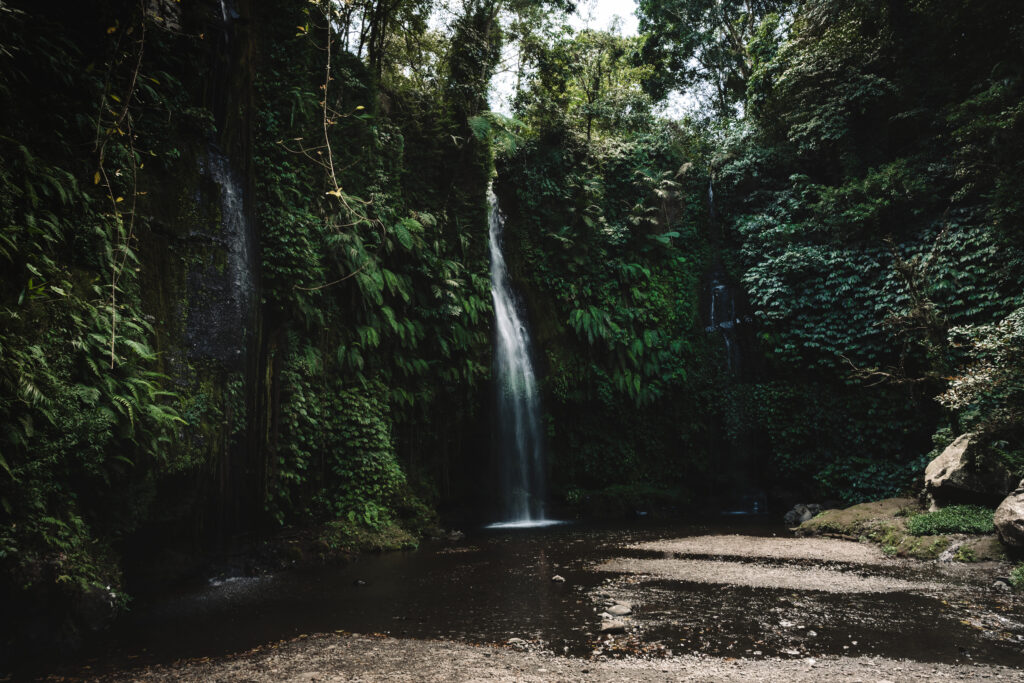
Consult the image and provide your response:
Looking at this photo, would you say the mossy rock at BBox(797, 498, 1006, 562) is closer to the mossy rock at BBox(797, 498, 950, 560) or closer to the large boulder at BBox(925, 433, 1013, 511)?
the mossy rock at BBox(797, 498, 950, 560)

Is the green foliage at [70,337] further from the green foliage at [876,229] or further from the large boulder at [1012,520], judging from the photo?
the green foliage at [876,229]

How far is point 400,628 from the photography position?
15.4 feet

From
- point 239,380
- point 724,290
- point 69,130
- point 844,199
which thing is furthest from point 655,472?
point 69,130

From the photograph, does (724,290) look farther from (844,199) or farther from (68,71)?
(68,71)

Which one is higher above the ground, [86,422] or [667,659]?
[86,422]

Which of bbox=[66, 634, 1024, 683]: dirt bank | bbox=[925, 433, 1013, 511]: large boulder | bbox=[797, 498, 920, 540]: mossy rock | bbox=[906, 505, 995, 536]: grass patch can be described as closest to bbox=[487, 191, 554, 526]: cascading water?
bbox=[797, 498, 920, 540]: mossy rock

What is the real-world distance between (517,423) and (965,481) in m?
8.13

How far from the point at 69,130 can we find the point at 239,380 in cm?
342

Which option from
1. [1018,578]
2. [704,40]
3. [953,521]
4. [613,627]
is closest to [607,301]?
[953,521]

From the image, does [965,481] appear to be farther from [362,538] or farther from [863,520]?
[362,538]

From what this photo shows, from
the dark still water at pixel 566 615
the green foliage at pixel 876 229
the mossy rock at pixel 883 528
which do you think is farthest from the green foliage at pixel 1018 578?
the green foliage at pixel 876 229

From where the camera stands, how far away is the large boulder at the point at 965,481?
811 cm

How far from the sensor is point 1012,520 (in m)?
6.43

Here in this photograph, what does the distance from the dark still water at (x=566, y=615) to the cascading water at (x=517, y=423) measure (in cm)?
527
